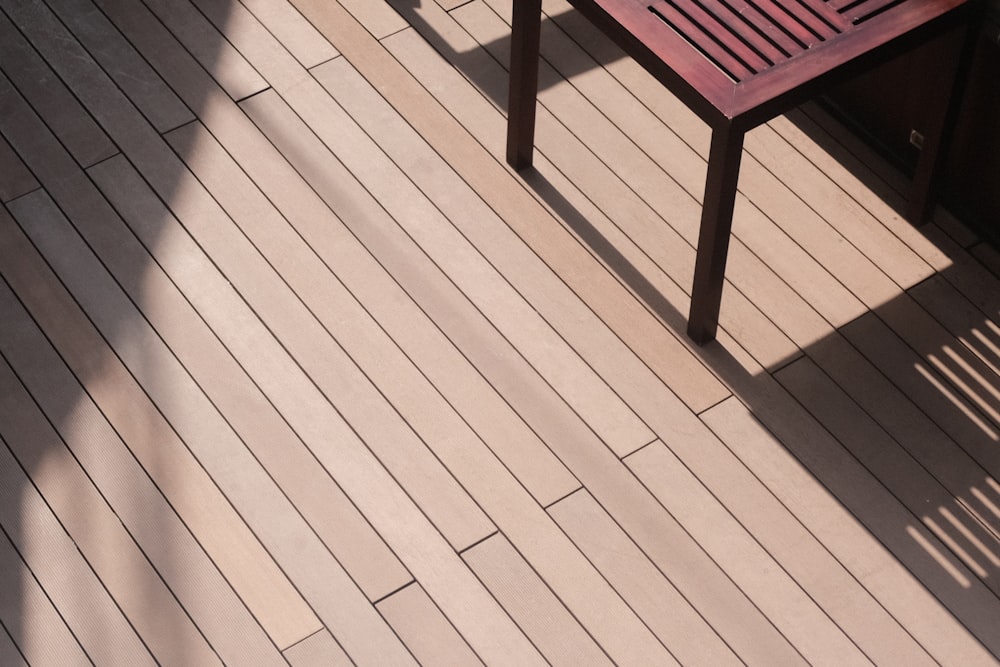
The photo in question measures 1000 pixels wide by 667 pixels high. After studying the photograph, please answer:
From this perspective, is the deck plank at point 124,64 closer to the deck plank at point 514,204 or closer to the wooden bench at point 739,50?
the deck plank at point 514,204

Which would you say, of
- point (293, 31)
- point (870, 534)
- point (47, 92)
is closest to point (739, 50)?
point (870, 534)

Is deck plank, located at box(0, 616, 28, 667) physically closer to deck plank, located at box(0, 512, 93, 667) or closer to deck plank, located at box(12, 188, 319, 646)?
deck plank, located at box(0, 512, 93, 667)

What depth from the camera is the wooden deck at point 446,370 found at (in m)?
2.73

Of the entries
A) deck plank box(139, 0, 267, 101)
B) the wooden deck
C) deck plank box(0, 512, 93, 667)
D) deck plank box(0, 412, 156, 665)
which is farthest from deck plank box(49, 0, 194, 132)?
deck plank box(0, 512, 93, 667)

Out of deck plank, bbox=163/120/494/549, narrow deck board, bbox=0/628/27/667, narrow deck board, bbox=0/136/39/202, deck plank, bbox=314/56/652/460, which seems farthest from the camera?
narrow deck board, bbox=0/136/39/202

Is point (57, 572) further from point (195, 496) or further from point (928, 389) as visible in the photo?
point (928, 389)

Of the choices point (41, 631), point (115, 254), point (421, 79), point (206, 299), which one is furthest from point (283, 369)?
point (421, 79)

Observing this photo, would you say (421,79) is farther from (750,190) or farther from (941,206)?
(941,206)

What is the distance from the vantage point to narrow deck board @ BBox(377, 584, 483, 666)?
2.67m

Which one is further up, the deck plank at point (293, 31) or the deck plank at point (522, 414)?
the deck plank at point (293, 31)

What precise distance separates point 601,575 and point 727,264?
89 cm

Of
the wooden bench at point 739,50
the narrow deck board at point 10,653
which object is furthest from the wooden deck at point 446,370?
the wooden bench at point 739,50

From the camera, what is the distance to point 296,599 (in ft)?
8.96

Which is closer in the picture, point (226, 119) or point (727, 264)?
point (727, 264)
